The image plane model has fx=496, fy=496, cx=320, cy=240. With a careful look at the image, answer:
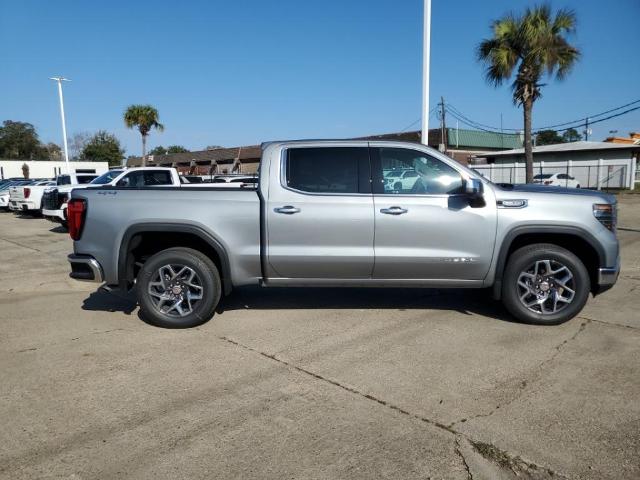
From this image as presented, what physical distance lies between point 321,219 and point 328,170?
1.79 feet

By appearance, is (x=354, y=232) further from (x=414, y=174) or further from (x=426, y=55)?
(x=426, y=55)

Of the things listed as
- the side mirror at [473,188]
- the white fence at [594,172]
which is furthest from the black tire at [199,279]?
the white fence at [594,172]

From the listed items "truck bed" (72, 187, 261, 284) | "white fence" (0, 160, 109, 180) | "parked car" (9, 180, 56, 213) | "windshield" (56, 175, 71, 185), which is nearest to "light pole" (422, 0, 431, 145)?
"truck bed" (72, 187, 261, 284)

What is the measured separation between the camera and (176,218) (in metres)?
4.96

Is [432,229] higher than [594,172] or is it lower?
lower

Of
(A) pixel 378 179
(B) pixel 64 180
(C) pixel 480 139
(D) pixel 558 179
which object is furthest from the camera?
(C) pixel 480 139

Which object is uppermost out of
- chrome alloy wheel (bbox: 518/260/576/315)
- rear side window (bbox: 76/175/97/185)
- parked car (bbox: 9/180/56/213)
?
rear side window (bbox: 76/175/97/185)

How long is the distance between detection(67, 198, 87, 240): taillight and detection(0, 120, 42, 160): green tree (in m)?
101

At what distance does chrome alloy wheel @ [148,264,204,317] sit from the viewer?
5.09 m

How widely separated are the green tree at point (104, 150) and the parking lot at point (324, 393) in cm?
8398

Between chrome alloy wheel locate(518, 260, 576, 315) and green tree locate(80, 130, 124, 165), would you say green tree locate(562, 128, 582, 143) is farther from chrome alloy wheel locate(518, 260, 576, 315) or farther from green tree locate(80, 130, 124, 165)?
chrome alloy wheel locate(518, 260, 576, 315)

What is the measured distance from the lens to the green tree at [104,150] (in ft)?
270

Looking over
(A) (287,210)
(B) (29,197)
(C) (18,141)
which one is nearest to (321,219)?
(A) (287,210)

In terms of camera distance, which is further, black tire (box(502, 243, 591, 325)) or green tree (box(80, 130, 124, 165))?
green tree (box(80, 130, 124, 165))
